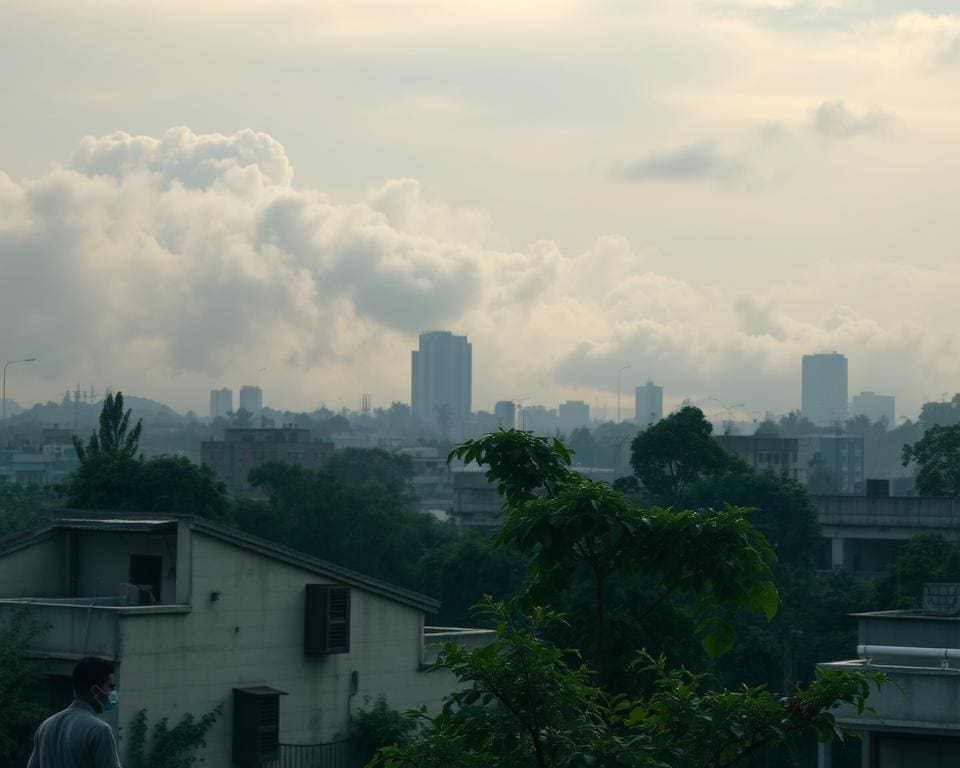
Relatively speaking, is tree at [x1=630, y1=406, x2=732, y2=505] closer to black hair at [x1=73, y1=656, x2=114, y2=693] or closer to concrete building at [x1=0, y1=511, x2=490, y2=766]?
concrete building at [x1=0, y1=511, x2=490, y2=766]

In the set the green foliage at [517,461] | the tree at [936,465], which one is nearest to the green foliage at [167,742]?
the green foliage at [517,461]

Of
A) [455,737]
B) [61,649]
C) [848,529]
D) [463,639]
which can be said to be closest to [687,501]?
[848,529]

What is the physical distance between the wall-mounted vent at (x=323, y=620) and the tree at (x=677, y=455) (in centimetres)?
5022

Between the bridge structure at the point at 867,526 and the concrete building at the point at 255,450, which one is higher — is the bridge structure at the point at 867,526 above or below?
below

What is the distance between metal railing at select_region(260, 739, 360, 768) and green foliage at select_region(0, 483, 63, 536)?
151ft

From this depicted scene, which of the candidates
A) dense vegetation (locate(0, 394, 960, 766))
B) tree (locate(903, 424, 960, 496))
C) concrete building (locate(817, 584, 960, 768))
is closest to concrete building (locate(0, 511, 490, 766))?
dense vegetation (locate(0, 394, 960, 766))

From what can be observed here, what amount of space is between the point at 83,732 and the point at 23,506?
92.7 metres

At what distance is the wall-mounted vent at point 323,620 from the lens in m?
30.7

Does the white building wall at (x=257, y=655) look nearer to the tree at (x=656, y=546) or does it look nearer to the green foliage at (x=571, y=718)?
the tree at (x=656, y=546)

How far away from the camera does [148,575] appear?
31281 millimetres

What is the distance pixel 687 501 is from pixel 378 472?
72.2 metres

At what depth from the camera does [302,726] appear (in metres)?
30.7

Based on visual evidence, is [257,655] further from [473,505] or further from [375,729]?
[473,505]

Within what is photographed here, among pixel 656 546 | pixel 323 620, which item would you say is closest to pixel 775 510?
pixel 323 620
